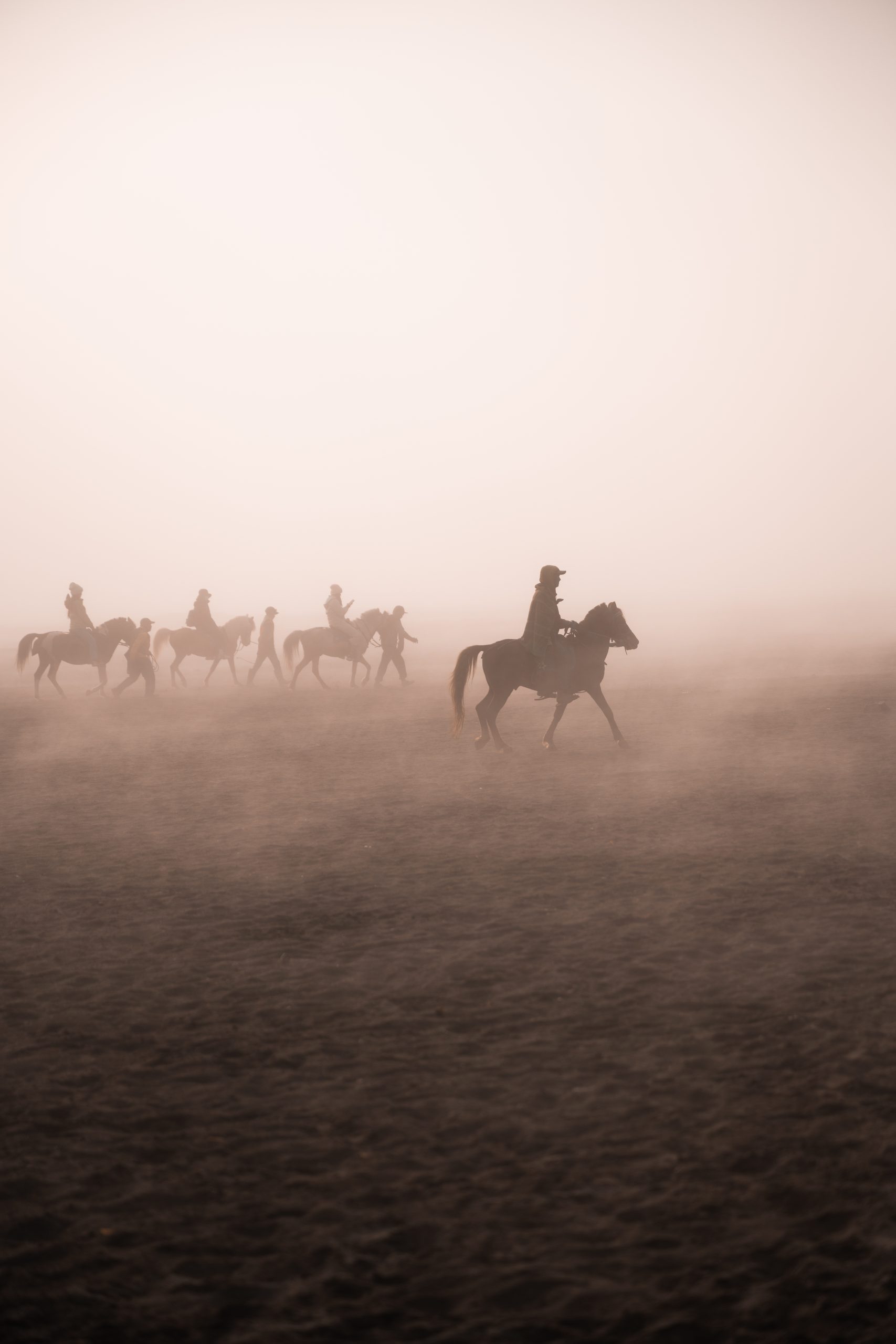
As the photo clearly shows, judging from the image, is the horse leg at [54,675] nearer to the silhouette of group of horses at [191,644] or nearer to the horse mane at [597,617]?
the silhouette of group of horses at [191,644]

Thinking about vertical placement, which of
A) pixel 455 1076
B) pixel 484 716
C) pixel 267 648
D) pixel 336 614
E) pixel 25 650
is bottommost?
pixel 455 1076

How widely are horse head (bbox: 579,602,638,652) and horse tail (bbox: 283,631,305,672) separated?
14.2 metres

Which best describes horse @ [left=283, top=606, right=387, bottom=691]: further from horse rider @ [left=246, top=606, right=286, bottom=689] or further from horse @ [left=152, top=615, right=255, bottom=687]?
horse @ [left=152, top=615, right=255, bottom=687]

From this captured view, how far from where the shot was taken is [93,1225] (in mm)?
3951

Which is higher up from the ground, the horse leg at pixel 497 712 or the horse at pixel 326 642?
the horse at pixel 326 642

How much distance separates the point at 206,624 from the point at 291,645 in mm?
3044

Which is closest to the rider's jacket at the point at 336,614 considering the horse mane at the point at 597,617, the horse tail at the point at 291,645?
the horse tail at the point at 291,645

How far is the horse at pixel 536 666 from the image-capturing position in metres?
16.1

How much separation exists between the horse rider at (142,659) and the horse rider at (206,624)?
3.46m

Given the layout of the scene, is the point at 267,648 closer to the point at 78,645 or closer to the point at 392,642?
the point at 392,642

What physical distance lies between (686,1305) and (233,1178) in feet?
5.96

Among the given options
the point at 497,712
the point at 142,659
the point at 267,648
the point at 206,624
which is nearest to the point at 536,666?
the point at 497,712

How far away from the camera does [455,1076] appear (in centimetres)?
508

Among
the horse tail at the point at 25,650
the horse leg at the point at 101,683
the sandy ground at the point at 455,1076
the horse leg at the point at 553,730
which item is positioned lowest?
the sandy ground at the point at 455,1076
